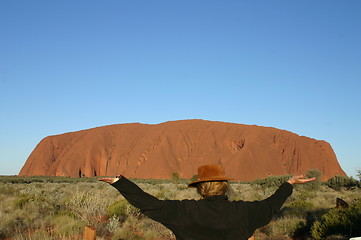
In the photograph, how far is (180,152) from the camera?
243ft

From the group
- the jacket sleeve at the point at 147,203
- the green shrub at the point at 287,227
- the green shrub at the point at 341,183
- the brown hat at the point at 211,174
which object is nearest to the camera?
the jacket sleeve at the point at 147,203

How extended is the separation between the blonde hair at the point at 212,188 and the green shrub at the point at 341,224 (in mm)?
8276

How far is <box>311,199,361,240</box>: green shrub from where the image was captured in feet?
32.8

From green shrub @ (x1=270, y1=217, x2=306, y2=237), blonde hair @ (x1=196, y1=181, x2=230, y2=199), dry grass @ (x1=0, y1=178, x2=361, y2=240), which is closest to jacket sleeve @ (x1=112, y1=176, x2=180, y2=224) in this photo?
blonde hair @ (x1=196, y1=181, x2=230, y2=199)

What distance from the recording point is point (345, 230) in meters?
10.1

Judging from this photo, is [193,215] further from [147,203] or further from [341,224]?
[341,224]

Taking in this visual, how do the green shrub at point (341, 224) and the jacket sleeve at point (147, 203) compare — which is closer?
the jacket sleeve at point (147, 203)

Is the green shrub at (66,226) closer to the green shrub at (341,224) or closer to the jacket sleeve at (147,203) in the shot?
the green shrub at (341,224)

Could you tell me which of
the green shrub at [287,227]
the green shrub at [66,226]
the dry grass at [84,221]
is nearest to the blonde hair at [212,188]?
the dry grass at [84,221]

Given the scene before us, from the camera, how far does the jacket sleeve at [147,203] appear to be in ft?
8.17

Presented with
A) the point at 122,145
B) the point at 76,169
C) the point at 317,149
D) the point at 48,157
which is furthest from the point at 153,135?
the point at 317,149

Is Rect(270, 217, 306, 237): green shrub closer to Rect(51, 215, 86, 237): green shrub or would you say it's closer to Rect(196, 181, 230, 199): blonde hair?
Rect(51, 215, 86, 237): green shrub

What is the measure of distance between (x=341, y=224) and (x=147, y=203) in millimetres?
9269

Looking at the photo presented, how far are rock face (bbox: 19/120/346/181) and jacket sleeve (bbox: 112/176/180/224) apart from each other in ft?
211
